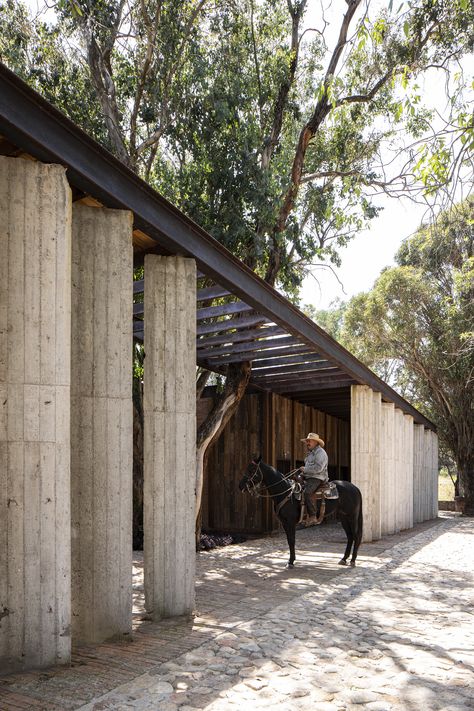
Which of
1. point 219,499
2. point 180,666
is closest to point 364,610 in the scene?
point 180,666

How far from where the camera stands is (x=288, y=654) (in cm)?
529

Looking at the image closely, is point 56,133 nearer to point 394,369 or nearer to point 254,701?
point 254,701

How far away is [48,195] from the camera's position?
511cm

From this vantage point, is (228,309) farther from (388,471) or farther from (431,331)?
(431,331)

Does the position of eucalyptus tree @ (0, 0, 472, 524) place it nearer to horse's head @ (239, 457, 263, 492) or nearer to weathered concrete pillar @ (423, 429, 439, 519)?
horse's head @ (239, 457, 263, 492)

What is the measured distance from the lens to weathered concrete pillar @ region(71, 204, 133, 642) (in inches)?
221

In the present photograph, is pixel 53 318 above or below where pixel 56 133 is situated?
below

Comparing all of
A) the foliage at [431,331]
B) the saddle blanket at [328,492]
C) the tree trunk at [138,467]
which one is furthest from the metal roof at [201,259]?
the foliage at [431,331]

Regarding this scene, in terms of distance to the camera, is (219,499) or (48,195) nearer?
(48,195)

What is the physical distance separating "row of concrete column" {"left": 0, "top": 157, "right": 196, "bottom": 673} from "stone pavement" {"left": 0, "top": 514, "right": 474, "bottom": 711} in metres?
0.41

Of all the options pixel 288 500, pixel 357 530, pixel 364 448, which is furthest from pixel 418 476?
pixel 288 500

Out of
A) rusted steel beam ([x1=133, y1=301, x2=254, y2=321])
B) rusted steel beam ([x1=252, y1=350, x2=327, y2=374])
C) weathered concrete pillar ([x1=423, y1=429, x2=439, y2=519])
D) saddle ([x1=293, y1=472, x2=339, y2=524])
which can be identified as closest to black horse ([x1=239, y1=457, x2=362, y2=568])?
saddle ([x1=293, y1=472, x2=339, y2=524])

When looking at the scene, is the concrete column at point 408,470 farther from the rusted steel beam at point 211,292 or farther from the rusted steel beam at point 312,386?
the rusted steel beam at point 211,292

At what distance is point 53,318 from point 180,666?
2787 millimetres
